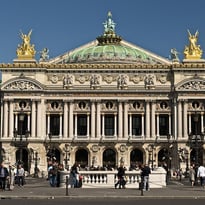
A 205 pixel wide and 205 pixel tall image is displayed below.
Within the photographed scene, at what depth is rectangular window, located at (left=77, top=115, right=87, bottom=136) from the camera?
104 m

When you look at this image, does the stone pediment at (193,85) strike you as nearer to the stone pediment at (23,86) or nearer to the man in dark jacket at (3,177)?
the stone pediment at (23,86)

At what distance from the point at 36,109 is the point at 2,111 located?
5.91 m

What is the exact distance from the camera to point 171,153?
101625 millimetres

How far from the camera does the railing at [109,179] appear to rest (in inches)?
2098

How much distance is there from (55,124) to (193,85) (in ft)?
82.0

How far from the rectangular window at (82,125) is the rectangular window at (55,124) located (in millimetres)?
3515

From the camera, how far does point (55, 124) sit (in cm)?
10444

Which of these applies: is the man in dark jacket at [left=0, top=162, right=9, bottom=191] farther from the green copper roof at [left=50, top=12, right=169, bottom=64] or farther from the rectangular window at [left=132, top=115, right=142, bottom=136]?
the green copper roof at [left=50, top=12, right=169, bottom=64]

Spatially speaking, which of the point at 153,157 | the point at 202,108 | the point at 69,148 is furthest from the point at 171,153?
the point at 69,148

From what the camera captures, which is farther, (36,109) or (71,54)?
(71,54)

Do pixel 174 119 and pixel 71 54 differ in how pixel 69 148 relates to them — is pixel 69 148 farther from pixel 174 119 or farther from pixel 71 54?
pixel 71 54

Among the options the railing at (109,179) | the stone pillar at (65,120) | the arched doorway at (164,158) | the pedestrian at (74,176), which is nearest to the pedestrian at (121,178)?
the railing at (109,179)

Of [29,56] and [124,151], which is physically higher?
[29,56]

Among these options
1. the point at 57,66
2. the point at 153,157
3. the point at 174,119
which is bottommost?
the point at 153,157
